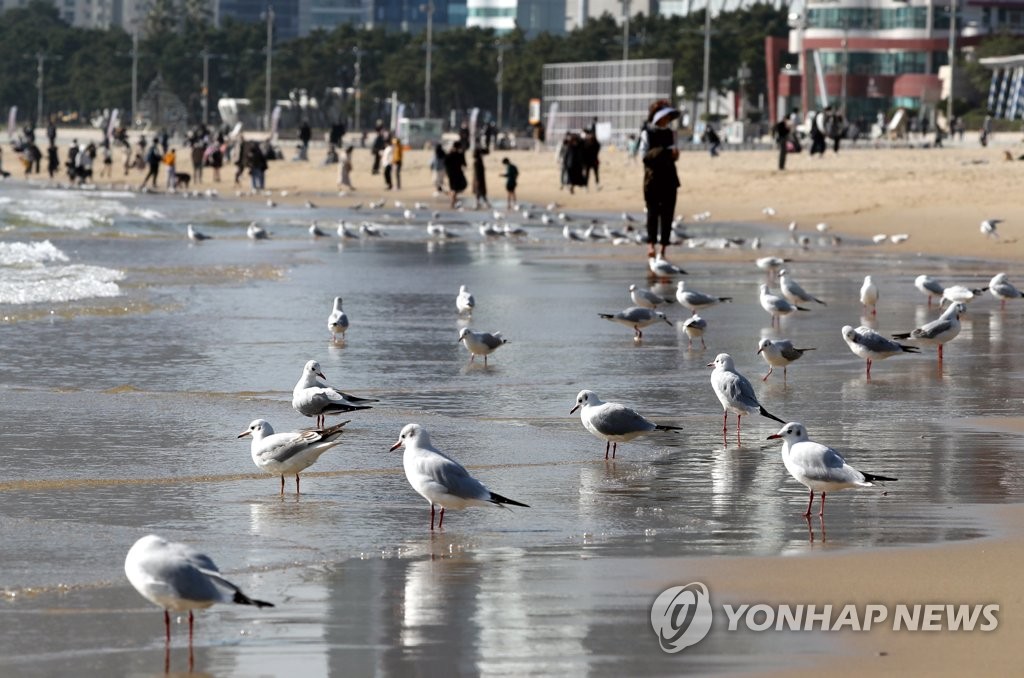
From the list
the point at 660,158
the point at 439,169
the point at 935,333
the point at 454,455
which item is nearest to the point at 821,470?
the point at 454,455

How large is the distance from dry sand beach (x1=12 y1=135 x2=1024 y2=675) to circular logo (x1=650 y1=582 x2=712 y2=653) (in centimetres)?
13

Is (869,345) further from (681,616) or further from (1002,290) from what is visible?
(681,616)

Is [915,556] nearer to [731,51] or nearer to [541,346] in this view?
[541,346]

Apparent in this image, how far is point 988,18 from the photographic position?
12581 centimetres

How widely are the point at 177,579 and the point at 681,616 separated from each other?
5.47 ft

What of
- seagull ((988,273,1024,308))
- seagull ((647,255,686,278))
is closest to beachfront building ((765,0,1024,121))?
seagull ((647,255,686,278))

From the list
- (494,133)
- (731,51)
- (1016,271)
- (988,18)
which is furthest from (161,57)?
(1016,271)

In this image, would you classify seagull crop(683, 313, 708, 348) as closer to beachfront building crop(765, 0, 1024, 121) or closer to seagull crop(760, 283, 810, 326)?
seagull crop(760, 283, 810, 326)

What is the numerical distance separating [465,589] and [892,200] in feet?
105

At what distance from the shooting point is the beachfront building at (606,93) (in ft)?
185

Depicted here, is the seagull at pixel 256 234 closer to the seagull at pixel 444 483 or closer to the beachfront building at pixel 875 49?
the seagull at pixel 444 483

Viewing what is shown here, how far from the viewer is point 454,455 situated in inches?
356

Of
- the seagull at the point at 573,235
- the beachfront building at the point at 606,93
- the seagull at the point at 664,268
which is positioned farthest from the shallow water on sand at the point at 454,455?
the beachfront building at the point at 606,93

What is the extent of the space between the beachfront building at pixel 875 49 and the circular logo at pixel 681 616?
376 feet
